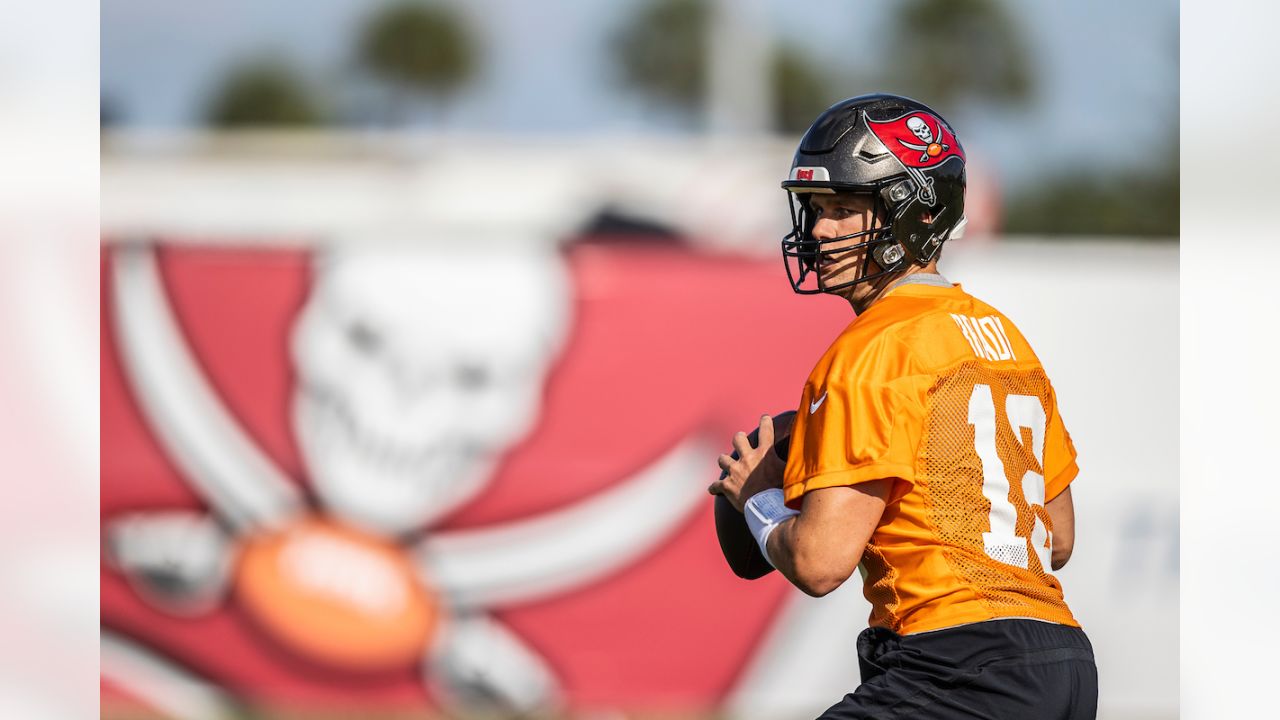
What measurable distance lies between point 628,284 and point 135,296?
2545mm

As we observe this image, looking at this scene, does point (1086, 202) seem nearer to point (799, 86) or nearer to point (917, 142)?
point (799, 86)

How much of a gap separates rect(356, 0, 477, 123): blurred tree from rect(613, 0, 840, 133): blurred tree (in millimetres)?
5377

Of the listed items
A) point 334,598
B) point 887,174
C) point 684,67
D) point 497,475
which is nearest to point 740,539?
point 887,174

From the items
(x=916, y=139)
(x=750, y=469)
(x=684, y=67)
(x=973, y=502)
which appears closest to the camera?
(x=973, y=502)

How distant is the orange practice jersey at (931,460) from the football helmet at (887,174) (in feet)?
0.63

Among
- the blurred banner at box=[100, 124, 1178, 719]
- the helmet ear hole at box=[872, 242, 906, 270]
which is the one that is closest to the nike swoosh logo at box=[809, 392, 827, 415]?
the helmet ear hole at box=[872, 242, 906, 270]

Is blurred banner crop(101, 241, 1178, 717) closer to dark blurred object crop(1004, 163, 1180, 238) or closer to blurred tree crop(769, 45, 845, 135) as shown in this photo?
dark blurred object crop(1004, 163, 1180, 238)

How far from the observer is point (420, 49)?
43469 mm

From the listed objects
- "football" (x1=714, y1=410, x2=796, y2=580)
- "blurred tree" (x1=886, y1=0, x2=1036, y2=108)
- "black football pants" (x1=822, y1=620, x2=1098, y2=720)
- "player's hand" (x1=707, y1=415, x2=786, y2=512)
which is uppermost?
"blurred tree" (x1=886, y1=0, x2=1036, y2=108)

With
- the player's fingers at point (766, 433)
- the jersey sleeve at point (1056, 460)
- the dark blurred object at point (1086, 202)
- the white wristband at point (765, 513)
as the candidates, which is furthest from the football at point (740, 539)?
the dark blurred object at point (1086, 202)

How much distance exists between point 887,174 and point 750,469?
0.71 metres

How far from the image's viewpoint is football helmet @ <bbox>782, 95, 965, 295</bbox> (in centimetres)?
300
